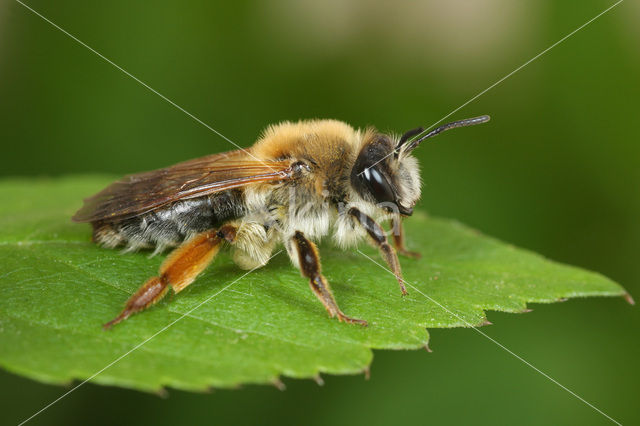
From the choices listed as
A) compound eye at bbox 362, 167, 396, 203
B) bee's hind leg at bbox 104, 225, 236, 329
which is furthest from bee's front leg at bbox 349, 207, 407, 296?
bee's hind leg at bbox 104, 225, 236, 329

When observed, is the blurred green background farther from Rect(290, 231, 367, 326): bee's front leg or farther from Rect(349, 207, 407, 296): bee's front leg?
Rect(290, 231, 367, 326): bee's front leg

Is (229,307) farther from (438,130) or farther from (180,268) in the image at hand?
(438,130)

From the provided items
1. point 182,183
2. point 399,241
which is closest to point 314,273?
point 182,183

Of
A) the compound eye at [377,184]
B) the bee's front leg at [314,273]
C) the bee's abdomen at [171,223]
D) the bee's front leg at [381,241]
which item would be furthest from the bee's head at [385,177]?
the bee's abdomen at [171,223]

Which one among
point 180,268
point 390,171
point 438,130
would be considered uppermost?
point 438,130

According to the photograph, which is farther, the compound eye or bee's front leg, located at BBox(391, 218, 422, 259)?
bee's front leg, located at BBox(391, 218, 422, 259)

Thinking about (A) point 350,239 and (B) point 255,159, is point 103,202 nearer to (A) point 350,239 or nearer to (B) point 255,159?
(B) point 255,159
